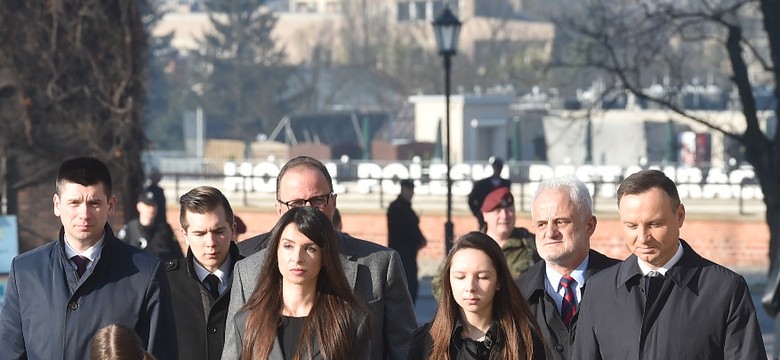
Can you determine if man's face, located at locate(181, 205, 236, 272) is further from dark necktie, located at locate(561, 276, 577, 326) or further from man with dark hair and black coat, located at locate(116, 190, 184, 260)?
man with dark hair and black coat, located at locate(116, 190, 184, 260)

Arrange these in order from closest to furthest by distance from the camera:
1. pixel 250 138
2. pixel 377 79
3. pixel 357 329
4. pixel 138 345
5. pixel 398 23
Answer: pixel 138 345 → pixel 357 329 → pixel 250 138 → pixel 377 79 → pixel 398 23

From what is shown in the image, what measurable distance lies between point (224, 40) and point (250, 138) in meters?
10.9

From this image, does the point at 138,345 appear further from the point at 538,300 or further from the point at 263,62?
the point at 263,62

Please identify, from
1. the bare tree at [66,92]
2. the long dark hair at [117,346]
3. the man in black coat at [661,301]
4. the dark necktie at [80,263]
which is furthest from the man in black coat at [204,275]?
the bare tree at [66,92]

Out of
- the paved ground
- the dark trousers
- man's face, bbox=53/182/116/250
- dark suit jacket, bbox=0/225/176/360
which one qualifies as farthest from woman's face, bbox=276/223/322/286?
the paved ground

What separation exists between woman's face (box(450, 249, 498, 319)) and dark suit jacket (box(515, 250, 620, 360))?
2.24 ft

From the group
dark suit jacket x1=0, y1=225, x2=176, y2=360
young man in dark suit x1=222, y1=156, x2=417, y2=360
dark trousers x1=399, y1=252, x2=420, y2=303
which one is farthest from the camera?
dark trousers x1=399, y1=252, x2=420, y2=303

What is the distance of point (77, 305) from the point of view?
6188 mm

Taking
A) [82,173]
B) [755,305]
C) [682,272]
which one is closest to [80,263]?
[82,173]

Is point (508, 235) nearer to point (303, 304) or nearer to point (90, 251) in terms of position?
point (90, 251)

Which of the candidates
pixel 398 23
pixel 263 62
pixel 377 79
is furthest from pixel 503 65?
pixel 398 23

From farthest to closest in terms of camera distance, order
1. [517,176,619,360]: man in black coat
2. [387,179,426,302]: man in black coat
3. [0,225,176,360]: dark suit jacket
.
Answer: [387,179,426,302]: man in black coat → [517,176,619,360]: man in black coat → [0,225,176,360]: dark suit jacket

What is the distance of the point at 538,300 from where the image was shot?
21.6 feet

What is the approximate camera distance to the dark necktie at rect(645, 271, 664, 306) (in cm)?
573
